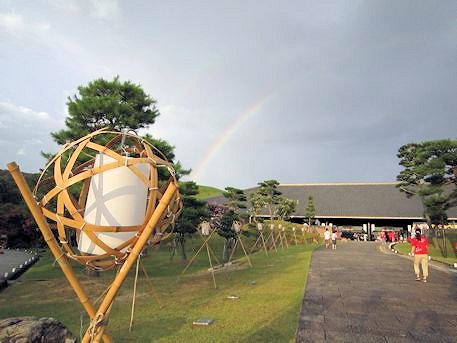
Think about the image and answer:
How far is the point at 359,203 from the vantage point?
46406mm

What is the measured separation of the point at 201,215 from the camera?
2034 centimetres

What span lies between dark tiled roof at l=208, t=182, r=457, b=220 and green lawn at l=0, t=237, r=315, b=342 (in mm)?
30571

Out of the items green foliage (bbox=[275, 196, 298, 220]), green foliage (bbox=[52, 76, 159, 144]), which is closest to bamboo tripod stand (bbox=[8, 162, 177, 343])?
green foliage (bbox=[52, 76, 159, 144])

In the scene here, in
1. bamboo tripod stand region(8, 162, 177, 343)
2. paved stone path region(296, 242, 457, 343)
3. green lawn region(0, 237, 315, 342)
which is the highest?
bamboo tripod stand region(8, 162, 177, 343)

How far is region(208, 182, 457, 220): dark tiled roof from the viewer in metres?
42.8

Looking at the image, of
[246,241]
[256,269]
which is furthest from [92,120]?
[246,241]

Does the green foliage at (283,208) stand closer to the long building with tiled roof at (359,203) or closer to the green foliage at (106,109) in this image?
the long building with tiled roof at (359,203)

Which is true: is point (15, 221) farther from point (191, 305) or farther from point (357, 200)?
point (357, 200)

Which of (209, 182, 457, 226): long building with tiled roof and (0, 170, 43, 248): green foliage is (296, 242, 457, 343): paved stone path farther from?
(209, 182, 457, 226): long building with tiled roof

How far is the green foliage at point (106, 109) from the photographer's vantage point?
16.6 metres

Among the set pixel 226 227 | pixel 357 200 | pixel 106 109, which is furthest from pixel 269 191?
pixel 106 109

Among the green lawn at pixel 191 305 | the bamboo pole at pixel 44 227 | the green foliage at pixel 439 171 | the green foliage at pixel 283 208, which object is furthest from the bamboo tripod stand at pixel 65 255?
the green foliage at pixel 283 208

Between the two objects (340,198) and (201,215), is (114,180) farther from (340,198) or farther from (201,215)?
(340,198)

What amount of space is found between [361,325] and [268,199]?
29669 millimetres
